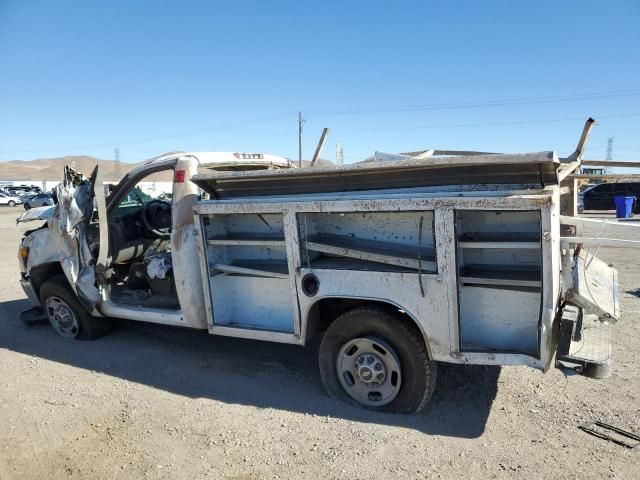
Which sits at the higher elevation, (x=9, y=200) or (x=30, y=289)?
(x=9, y=200)

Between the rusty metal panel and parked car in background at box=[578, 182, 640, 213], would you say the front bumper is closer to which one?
the rusty metal panel

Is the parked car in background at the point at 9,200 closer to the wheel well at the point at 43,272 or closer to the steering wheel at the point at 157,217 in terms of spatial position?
the wheel well at the point at 43,272

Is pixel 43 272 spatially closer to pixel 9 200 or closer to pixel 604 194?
pixel 604 194

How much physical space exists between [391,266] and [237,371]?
1.98m

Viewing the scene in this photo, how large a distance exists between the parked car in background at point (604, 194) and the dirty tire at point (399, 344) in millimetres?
21054

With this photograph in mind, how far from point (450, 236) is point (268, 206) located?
58.8 inches

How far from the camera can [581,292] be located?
346 centimetres

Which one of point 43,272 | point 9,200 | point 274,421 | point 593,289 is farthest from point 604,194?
point 9,200

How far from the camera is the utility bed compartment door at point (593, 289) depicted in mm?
3424

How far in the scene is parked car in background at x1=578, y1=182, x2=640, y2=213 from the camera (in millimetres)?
21984

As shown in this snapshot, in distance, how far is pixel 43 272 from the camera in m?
5.92

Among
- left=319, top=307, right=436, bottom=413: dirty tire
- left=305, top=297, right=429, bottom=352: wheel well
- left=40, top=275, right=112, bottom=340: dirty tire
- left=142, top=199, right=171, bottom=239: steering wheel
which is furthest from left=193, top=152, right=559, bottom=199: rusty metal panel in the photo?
left=40, top=275, right=112, bottom=340: dirty tire

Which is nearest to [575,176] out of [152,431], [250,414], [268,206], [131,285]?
[268,206]

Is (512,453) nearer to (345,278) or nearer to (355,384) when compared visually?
(355,384)
